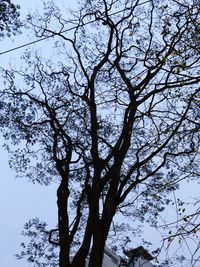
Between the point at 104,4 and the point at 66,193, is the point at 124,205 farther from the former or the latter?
the point at 104,4

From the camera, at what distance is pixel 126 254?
11.3 meters

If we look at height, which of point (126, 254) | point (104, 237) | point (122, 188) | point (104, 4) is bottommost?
point (104, 237)

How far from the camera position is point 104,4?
31.9 feet

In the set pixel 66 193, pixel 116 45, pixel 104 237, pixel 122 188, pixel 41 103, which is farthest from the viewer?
pixel 41 103

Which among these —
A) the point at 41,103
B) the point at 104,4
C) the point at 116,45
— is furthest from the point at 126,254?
the point at 104,4

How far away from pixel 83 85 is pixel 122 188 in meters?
2.83

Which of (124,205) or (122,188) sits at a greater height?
(124,205)

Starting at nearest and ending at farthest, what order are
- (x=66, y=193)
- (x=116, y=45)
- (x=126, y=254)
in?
(x=66, y=193) < (x=116, y=45) < (x=126, y=254)

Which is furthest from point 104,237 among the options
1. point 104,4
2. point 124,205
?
point 104,4

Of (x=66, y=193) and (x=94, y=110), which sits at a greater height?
(x=94, y=110)

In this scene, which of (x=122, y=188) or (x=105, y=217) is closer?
(x=105, y=217)

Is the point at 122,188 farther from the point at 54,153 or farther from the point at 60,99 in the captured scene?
the point at 60,99

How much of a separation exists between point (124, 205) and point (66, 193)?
2402 mm

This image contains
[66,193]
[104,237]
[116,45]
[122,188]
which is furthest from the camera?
[116,45]
